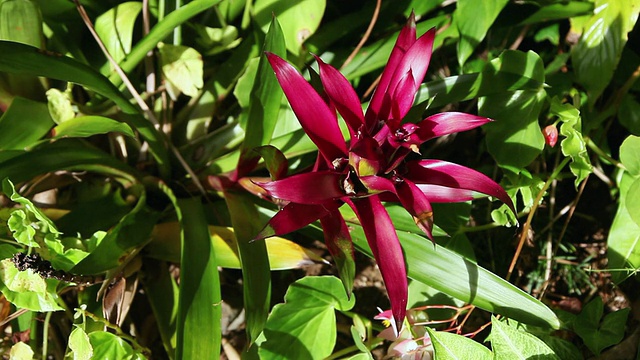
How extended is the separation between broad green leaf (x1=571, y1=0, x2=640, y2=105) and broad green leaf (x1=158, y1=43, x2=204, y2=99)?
89 cm

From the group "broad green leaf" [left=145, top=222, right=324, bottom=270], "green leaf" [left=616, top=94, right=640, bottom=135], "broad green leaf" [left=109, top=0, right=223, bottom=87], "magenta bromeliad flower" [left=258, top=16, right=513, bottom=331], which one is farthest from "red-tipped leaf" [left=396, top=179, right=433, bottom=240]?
"green leaf" [left=616, top=94, right=640, bottom=135]

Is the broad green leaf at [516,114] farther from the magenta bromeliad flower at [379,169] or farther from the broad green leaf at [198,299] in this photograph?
the broad green leaf at [198,299]

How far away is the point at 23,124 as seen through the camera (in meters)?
1.16

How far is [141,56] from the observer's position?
1.19 m

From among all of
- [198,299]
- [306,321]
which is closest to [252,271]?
[198,299]

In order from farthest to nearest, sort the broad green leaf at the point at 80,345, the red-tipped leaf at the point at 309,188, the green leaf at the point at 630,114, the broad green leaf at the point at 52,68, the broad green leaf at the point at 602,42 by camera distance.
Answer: the green leaf at the point at 630,114, the broad green leaf at the point at 602,42, the broad green leaf at the point at 80,345, the broad green leaf at the point at 52,68, the red-tipped leaf at the point at 309,188

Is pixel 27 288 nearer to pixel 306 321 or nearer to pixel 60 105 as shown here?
pixel 60 105

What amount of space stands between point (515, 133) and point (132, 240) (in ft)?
2.68

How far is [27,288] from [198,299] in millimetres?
296

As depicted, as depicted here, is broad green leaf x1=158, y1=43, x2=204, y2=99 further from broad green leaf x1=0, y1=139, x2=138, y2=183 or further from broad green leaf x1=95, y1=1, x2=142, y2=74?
broad green leaf x1=0, y1=139, x2=138, y2=183

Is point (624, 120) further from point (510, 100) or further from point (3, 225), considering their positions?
point (3, 225)

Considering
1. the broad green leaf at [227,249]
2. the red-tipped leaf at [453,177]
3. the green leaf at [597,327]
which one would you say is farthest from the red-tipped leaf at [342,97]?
the green leaf at [597,327]

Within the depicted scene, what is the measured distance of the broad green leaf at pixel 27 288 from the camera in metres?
1.04

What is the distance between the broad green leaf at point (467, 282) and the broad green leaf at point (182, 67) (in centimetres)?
45
